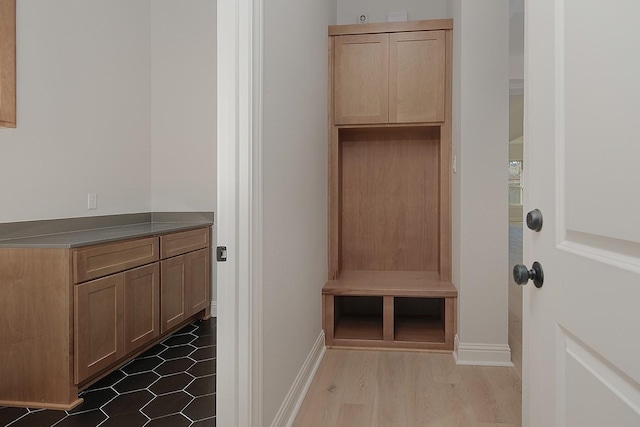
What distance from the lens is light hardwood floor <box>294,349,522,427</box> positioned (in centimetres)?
205

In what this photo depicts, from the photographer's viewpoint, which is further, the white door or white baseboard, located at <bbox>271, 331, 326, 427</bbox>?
white baseboard, located at <bbox>271, 331, 326, 427</bbox>

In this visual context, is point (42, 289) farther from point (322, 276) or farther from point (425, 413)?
point (425, 413)

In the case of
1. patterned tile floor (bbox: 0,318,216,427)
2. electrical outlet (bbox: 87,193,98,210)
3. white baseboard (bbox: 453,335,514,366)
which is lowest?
patterned tile floor (bbox: 0,318,216,427)

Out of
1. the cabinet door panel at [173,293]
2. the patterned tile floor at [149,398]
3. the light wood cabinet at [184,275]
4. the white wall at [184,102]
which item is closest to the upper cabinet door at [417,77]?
the white wall at [184,102]

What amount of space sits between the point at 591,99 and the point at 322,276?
2383mm

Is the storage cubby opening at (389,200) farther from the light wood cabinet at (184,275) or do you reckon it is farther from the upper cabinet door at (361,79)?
the light wood cabinet at (184,275)

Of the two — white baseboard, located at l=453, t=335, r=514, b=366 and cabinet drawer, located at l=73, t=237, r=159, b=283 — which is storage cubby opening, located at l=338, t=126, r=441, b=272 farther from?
Answer: cabinet drawer, located at l=73, t=237, r=159, b=283

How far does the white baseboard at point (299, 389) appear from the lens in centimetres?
189

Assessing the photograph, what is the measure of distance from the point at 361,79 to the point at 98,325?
95.9 inches

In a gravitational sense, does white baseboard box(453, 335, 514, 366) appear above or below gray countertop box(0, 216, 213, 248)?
below

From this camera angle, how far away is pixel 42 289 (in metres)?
2.23

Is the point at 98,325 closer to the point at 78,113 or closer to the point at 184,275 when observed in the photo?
the point at 184,275

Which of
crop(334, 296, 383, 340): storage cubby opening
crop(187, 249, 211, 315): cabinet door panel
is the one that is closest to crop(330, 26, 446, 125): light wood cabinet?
crop(334, 296, 383, 340): storage cubby opening

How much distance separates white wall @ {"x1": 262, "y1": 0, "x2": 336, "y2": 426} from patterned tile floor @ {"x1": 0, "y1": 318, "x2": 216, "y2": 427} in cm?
61
